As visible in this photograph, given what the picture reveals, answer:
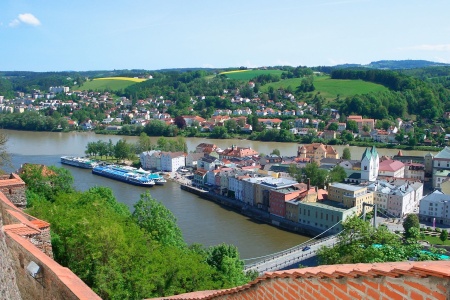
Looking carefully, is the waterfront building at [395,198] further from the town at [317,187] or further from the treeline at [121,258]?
the treeline at [121,258]

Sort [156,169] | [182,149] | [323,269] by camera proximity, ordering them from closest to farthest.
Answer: [323,269] → [156,169] → [182,149]

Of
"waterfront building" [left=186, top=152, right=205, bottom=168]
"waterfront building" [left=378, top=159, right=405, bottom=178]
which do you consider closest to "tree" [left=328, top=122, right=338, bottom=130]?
"waterfront building" [left=378, top=159, right=405, bottom=178]

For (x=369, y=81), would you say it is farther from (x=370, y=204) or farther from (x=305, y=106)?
(x=370, y=204)

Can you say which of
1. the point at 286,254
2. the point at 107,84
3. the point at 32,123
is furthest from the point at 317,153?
the point at 107,84

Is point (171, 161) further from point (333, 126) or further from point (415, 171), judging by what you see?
point (333, 126)

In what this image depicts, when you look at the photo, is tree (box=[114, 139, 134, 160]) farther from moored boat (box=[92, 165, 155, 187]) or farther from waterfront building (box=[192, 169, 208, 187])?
waterfront building (box=[192, 169, 208, 187])

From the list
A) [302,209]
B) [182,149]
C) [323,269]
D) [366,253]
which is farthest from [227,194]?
[323,269]

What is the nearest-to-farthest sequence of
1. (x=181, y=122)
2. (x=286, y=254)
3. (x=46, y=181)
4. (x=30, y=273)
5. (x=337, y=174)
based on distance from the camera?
(x=30, y=273) → (x=46, y=181) → (x=286, y=254) → (x=337, y=174) → (x=181, y=122)
